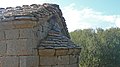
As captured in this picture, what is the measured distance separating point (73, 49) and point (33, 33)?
1363mm

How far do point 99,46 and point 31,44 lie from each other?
59.5ft

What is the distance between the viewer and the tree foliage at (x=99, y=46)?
930 inches

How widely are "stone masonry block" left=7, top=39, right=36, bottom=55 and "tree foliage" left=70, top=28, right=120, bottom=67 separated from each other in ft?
57.8

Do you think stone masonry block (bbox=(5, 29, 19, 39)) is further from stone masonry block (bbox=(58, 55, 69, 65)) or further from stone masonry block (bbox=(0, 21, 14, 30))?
stone masonry block (bbox=(58, 55, 69, 65))

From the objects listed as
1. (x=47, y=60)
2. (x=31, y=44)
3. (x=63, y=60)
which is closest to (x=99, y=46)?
(x=63, y=60)

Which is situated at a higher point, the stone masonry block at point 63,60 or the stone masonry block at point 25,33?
the stone masonry block at point 25,33

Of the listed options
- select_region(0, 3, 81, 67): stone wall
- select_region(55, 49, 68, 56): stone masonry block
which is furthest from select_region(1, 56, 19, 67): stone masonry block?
select_region(55, 49, 68, 56): stone masonry block

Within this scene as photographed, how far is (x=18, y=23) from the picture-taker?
259 inches

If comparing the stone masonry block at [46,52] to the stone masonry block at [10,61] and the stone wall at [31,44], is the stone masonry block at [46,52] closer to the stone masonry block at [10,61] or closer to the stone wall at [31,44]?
the stone wall at [31,44]

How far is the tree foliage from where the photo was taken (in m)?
23.6

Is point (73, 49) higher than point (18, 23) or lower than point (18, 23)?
lower

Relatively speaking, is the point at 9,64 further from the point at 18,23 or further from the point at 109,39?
the point at 109,39

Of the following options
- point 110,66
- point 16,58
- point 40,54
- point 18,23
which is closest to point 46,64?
point 40,54

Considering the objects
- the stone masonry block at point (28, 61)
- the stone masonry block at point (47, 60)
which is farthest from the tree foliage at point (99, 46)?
the stone masonry block at point (28, 61)
